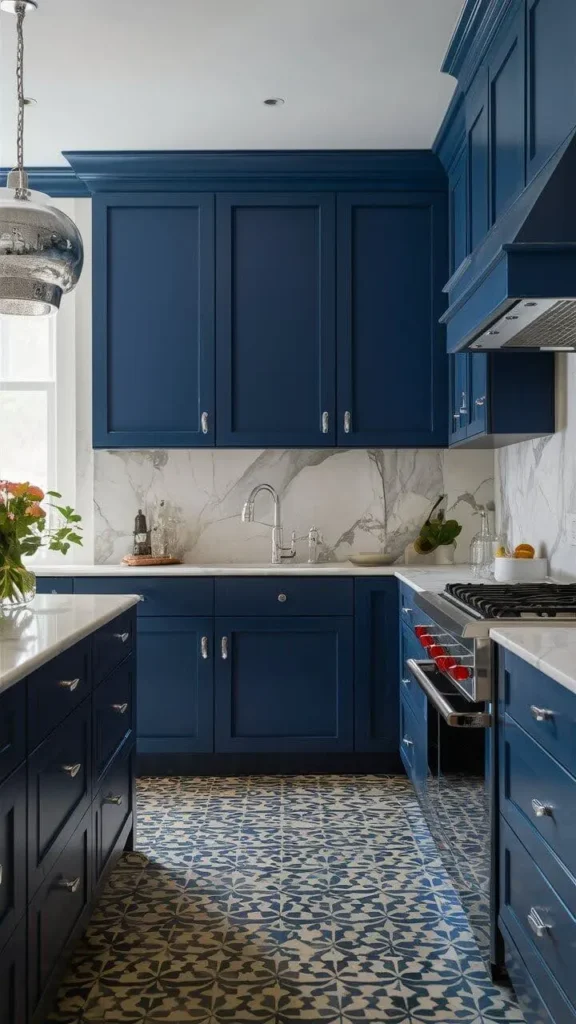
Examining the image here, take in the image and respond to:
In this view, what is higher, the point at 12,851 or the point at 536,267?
the point at 536,267

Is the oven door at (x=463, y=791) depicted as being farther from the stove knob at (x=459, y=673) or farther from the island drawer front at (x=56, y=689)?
the island drawer front at (x=56, y=689)

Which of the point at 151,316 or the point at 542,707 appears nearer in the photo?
the point at 542,707

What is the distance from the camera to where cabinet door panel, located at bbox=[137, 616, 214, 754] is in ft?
13.3

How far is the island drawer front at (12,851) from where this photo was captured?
67.1 inches

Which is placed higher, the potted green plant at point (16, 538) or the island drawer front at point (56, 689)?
the potted green plant at point (16, 538)

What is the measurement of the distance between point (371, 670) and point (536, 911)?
7.37 ft

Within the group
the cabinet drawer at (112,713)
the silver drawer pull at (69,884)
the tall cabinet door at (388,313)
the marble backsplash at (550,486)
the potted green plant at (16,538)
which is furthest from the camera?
the tall cabinet door at (388,313)

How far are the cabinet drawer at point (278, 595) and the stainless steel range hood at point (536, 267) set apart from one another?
1690 mm

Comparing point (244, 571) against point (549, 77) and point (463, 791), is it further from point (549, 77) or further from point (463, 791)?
point (549, 77)

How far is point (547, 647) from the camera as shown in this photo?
6.22 ft

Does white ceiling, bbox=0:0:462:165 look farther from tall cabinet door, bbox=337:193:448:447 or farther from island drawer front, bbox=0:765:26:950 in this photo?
island drawer front, bbox=0:765:26:950

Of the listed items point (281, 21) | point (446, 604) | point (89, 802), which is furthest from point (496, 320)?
point (89, 802)

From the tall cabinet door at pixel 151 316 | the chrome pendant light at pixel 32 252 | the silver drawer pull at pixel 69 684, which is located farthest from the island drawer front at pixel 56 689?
the tall cabinet door at pixel 151 316

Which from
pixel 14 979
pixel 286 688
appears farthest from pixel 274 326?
pixel 14 979
